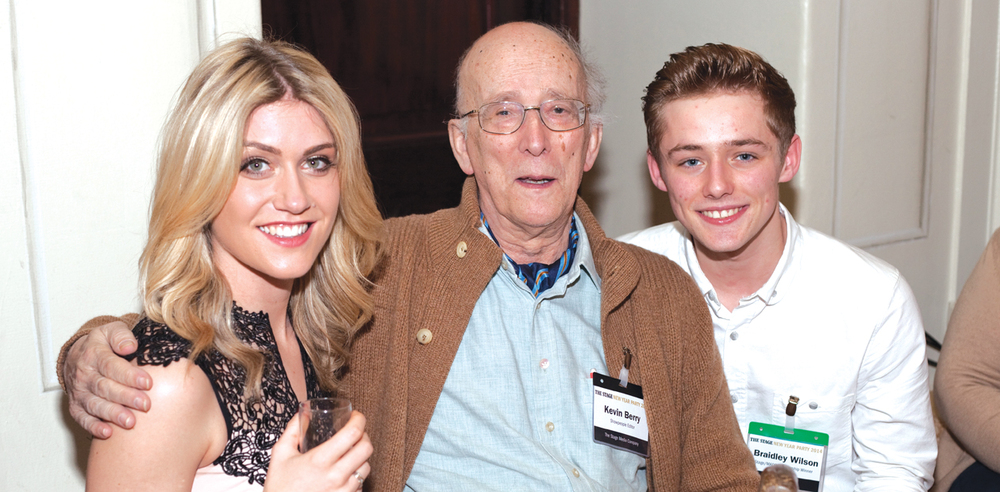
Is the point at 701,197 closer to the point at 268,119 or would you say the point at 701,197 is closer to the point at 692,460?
the point at 692,460

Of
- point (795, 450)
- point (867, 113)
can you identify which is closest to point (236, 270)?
point (795, 450)

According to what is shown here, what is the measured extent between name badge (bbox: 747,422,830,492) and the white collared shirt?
0.13ft

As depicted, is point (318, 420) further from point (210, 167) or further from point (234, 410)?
point (210, 167)

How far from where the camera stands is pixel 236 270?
1.71 m

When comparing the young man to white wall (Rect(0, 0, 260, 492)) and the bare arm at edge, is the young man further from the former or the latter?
the bare arm at edge

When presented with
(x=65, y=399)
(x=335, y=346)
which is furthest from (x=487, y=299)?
(x=65, y=399)

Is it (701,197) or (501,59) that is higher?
(501,59)

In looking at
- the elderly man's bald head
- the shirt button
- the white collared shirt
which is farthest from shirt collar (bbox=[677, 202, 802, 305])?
the shirt button

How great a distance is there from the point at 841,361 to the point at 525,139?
1.16 meters

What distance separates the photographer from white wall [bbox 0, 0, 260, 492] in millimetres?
2029

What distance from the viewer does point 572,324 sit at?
2.27m

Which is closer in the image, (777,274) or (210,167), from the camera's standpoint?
(210,167)

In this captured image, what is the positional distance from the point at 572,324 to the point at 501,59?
803mm

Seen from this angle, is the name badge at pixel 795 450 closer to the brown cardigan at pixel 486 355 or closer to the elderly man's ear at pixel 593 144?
the brown cardigan at pixel 486 355
